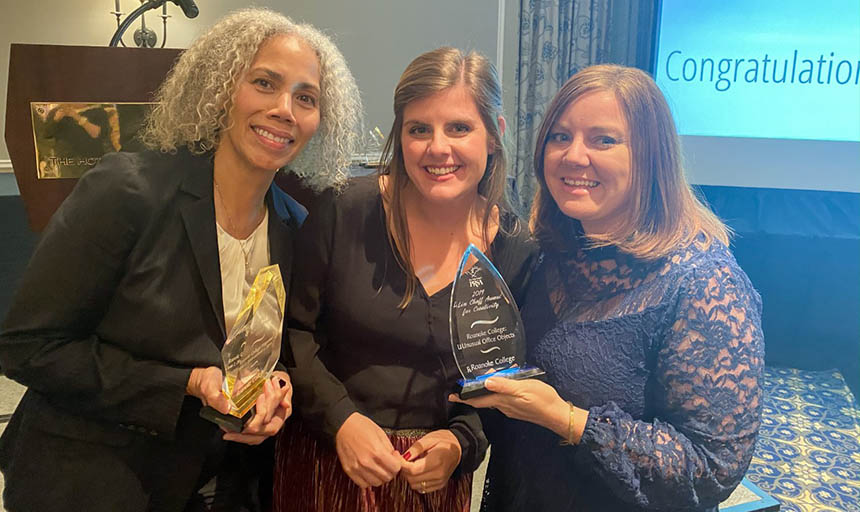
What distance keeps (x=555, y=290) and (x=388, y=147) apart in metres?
0.47

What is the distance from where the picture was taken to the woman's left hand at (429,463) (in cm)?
120

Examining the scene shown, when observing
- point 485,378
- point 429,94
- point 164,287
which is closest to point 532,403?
point 485,378

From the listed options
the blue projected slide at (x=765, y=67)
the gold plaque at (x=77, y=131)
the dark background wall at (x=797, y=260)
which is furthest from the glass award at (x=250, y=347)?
the dark background wall at (x=797, y=260)

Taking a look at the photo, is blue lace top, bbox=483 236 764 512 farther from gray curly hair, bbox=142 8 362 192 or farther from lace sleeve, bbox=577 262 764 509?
gray curly hair, bbox=142 8 362 192

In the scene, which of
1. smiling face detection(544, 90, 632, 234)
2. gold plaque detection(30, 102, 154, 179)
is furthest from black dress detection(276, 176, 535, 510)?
gold plaque detection(30, 102, 154, 179)

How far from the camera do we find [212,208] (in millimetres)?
1262

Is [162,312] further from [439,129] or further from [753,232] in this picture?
[753,232]

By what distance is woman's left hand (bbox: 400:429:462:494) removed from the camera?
120cm

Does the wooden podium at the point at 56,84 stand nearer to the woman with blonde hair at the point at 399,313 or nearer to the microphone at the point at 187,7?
the microphone at the point at 187,7

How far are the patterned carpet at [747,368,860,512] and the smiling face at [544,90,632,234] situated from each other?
1.94m

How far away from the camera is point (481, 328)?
3.67 feet

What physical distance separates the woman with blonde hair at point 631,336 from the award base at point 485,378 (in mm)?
23

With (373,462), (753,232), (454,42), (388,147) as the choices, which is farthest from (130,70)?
(753,232)

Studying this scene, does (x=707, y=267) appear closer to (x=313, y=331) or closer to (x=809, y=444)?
(x=313, y=331)
